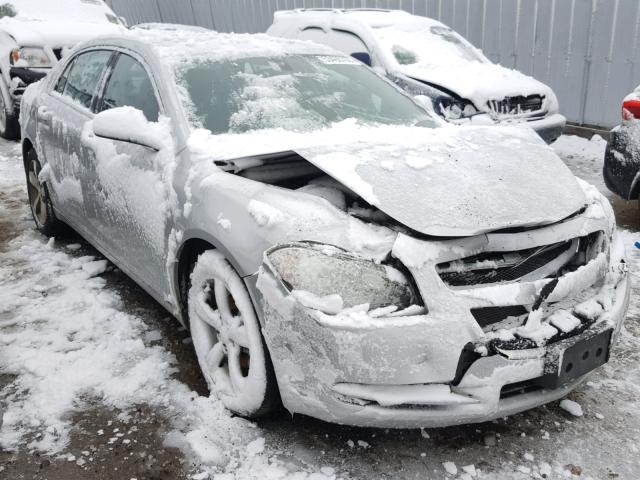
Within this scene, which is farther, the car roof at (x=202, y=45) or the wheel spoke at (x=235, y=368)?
the car roof at (x=202, y=45)

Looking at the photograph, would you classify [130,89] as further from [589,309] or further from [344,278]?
[589,309]

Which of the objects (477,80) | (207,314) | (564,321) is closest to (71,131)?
(207,314)

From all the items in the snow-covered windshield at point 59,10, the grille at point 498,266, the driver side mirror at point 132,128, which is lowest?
the grille at point 498,266

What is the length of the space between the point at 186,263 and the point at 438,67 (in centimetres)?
517

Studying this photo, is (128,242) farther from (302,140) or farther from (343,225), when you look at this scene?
(343,225)

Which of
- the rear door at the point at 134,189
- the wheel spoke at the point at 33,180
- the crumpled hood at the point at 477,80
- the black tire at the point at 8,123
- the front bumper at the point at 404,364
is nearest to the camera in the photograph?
the front bumper at the point at 404,364

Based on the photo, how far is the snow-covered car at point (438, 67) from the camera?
6375mm

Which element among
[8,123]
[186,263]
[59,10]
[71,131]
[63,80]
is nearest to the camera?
[186,263]

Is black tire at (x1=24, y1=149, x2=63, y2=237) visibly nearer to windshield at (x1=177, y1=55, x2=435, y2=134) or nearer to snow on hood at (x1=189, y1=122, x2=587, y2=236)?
windshield at (x1=177, y1=55, x2=435, y2=134)

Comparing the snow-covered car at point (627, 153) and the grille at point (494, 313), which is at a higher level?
the grille at point (494, 313)

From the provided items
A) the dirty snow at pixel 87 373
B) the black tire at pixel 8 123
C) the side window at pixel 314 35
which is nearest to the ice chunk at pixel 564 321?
the dirty snow at pixel 87 373

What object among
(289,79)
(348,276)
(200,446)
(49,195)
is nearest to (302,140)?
(289,79)

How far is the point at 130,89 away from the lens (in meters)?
3.24

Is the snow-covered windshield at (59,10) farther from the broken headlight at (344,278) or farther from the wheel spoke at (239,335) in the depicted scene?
the broken headlight at (344,278)
